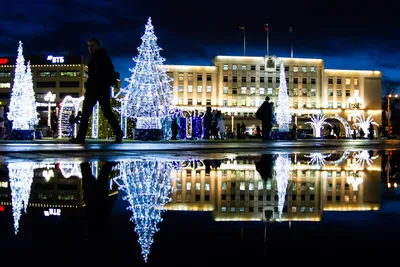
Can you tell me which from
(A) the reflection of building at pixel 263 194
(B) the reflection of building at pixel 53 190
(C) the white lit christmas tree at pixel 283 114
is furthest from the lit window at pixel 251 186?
(C) the white lit christmas tree at pixel 283 114

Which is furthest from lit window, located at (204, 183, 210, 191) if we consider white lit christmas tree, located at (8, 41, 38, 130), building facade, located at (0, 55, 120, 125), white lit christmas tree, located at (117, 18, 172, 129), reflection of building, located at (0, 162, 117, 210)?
building facade, located at (0, 55, 120, 125)

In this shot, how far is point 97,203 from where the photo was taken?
313 cm

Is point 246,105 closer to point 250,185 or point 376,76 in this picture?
point 376,76

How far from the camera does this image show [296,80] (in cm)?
9662

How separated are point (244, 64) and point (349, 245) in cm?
9446

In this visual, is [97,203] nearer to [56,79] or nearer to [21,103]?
[21,103]

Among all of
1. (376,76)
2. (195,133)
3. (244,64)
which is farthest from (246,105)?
(195,133)

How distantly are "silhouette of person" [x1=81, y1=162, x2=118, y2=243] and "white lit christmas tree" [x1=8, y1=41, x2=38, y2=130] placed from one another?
57.7 feet

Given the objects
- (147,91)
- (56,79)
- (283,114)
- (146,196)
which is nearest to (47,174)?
(146,196)

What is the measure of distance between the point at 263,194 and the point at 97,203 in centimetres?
127

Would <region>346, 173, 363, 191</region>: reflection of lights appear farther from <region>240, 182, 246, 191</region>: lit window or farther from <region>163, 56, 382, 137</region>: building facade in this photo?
<region>163, 56, 382, 137</region>: building facade

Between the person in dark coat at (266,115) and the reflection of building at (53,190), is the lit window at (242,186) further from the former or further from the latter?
the person in dark coat at (266,115)

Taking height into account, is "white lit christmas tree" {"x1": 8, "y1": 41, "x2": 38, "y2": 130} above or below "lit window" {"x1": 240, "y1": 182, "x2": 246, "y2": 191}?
above

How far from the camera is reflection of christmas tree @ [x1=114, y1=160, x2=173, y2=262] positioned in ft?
7.33
